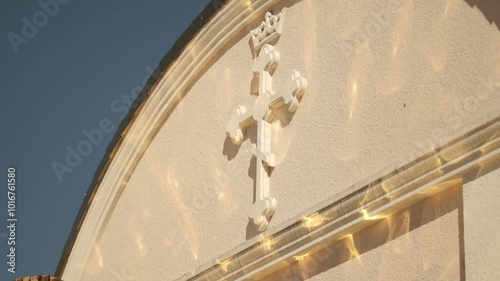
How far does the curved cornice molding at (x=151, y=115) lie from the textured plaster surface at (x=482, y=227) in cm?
232

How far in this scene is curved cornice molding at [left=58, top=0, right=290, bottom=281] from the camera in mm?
8430

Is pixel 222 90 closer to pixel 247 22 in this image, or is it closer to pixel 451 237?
pixel 247 22

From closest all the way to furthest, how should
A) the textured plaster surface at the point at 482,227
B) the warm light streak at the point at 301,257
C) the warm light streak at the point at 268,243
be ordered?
1. the textured plaster surface at the point at 482,227
2. the warm light streak at the point at 301,257
3. the warm light streak at the point at 268,243

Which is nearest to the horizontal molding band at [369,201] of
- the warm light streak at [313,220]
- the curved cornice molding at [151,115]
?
the warm light streak at [313,220]

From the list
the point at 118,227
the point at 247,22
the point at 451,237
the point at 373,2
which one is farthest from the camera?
the point at 118,227

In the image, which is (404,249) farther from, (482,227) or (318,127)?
(318,127)

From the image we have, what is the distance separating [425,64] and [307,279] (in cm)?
132

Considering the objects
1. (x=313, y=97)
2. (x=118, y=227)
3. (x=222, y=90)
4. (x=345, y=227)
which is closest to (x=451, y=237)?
(x=345, y=227)

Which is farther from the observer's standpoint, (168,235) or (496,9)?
(168,235)

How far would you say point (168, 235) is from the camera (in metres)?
8.46

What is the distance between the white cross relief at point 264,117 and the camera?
7582 millimetres
